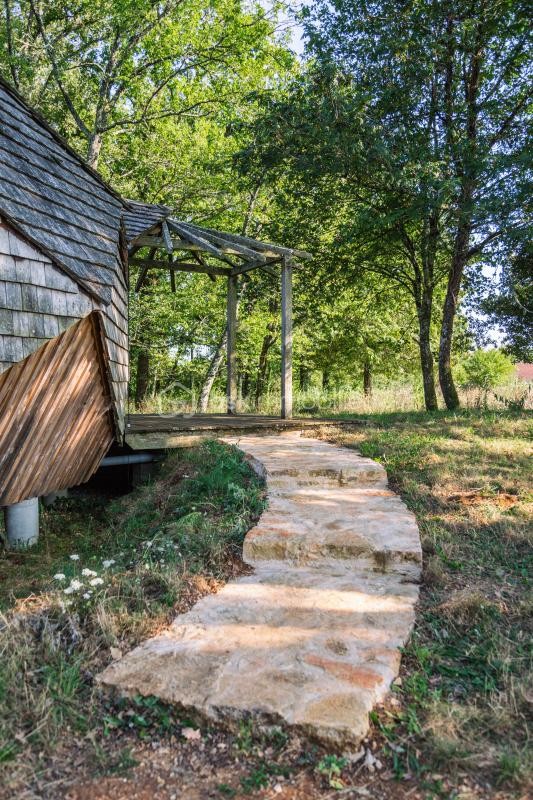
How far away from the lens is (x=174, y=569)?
2979mm

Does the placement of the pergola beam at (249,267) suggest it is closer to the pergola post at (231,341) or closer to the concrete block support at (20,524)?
the pergola post at (231,341)

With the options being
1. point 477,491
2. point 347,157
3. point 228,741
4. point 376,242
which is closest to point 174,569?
point 228,741

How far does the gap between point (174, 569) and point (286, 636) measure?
874 millimetres

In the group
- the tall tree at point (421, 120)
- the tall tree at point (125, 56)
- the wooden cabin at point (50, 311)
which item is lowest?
the wooden cabin at point (50, 311)

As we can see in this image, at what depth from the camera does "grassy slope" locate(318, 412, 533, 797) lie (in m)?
1.75

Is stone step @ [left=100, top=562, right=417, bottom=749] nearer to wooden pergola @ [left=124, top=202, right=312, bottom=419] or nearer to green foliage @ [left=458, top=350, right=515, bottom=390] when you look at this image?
wooden pergola @ [left=124, top=202, right=312, bottom=419]

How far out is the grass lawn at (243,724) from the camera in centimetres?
168

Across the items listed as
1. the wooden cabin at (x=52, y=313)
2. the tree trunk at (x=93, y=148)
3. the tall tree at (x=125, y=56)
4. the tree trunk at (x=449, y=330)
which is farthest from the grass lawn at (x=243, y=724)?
the tall tree at (x=125, y=56)

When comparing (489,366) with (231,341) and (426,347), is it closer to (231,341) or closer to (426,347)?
(426,347)

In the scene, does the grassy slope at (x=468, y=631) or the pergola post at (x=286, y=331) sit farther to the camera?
the pergola post at (x=286, y=331)

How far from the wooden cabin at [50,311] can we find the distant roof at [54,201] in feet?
0.04

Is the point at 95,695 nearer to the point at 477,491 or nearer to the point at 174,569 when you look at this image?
the point at 174,569

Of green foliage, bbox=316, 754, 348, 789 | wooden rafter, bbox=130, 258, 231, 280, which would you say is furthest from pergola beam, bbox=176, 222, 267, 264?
green foliage, bbox=316, 754, 348, 789

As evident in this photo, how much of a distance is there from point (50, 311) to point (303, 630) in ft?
10.0
